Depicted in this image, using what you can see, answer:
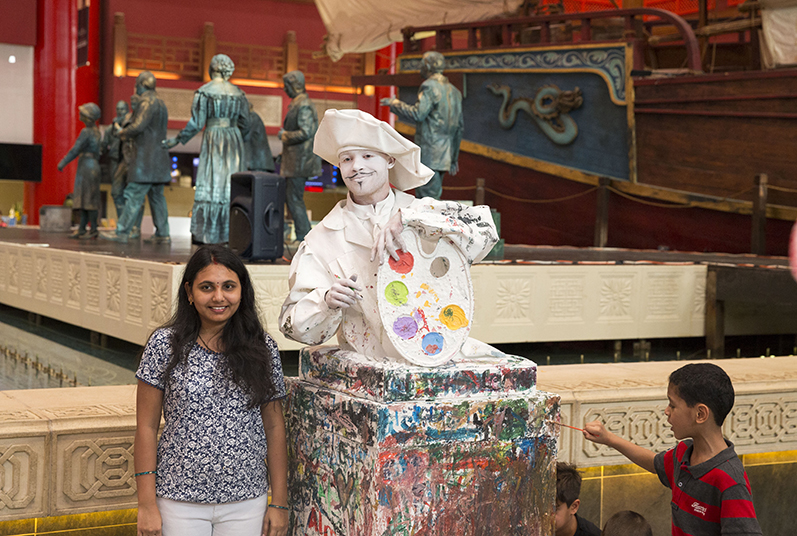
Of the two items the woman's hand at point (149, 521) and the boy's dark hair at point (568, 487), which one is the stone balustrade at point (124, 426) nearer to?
the boy's dark hair at point (568, 487)

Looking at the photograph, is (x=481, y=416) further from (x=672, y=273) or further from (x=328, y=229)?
(x=672, y=273)

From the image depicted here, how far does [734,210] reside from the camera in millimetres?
9617

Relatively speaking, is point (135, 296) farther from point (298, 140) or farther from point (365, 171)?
point (365, 171)

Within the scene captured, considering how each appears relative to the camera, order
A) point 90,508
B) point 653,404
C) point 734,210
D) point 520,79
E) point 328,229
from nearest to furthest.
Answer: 1. point 328,229
2. point 90,508
3. point 653,404
4. point 734,210
5. point 520,79

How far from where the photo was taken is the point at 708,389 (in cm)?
215

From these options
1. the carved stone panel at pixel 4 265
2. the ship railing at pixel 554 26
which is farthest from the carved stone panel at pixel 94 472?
the ship railing at pixel 554 26

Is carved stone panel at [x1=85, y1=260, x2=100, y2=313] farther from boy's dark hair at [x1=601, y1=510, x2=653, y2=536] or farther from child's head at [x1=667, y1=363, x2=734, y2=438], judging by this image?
child's head at [x1=667, y1=363, x2=734, y2=438]

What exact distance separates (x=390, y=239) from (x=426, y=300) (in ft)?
0.56

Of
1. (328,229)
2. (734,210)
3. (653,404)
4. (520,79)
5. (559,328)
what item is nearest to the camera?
(328,229)

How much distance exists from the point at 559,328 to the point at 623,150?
455 cm

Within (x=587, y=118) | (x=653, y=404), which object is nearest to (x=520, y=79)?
(x=587, y=118)

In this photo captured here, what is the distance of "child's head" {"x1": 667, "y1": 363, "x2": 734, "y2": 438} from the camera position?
7.07ft

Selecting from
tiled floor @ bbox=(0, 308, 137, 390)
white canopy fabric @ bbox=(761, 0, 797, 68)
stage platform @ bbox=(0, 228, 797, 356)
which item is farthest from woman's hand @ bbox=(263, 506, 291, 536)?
white canopy fabric @ bbox=(761, 0, 797, 68)

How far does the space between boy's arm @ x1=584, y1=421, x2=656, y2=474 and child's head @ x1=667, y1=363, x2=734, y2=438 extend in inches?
11.1
